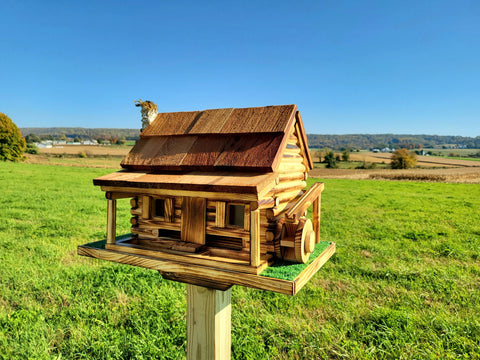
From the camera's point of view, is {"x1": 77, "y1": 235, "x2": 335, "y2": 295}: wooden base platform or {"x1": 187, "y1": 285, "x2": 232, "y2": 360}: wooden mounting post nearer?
{"x1": 77, "y1": 235, "x2": 335, "y2": 295}: wooden base platform

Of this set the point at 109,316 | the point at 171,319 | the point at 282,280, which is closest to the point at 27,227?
the point at 109,316

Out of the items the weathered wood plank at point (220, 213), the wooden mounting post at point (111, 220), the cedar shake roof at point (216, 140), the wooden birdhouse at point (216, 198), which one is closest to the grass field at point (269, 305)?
the wooden mounting post at point (111, 220)

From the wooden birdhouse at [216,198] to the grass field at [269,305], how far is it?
2406 millimetres

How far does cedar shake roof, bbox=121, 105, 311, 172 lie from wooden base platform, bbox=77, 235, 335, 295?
0.55 metres

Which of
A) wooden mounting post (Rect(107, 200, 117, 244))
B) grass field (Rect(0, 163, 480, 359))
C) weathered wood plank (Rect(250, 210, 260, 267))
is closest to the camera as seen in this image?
weathered wood plank (Rect(250, 210, 260, 267))

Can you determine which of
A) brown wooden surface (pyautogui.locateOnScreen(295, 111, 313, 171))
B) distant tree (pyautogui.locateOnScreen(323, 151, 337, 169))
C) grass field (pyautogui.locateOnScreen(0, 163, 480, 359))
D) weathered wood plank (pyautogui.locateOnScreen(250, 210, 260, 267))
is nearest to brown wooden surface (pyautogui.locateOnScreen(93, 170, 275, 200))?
weathered wood plank (pyautogui.locateOnScreen(250, 210, 260, 267))

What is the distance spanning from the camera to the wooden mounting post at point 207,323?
7.12 feet

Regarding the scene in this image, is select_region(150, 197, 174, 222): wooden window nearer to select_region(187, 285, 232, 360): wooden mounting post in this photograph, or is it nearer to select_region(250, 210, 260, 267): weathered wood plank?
select_region(187, 285, 232, 360): wooden mounting post

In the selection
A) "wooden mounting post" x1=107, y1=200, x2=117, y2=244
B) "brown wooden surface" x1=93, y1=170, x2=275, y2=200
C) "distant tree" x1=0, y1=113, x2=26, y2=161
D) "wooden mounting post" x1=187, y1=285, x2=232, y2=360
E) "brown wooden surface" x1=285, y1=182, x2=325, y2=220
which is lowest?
"wooden mounting post" x1=187, y1=285, x2=232, y2=360

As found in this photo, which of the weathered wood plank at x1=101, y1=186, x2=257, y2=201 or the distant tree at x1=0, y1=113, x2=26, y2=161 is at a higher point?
the distant tree at x1=0, y1=113, x2=26, y2=161

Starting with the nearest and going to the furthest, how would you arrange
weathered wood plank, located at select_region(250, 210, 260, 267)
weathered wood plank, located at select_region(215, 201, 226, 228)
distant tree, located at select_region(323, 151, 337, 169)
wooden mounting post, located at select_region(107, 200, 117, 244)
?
weathered wood plank, located at select_region(250, 210, 260, 267) < weathered wood plank, located at select_region(215, 201, 226, 228) < wooden mounting post, located at select_region(107, 200, 117, 244) < distant tree, located at select_region(323, 151, 337, 169)

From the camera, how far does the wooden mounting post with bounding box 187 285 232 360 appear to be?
217 cm

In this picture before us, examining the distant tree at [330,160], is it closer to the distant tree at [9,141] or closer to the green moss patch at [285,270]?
the distant tree at [9,141]

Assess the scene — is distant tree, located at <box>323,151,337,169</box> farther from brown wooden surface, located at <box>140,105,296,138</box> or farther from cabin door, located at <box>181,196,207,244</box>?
cabin door, located at <box>181,196,207,244</box>
